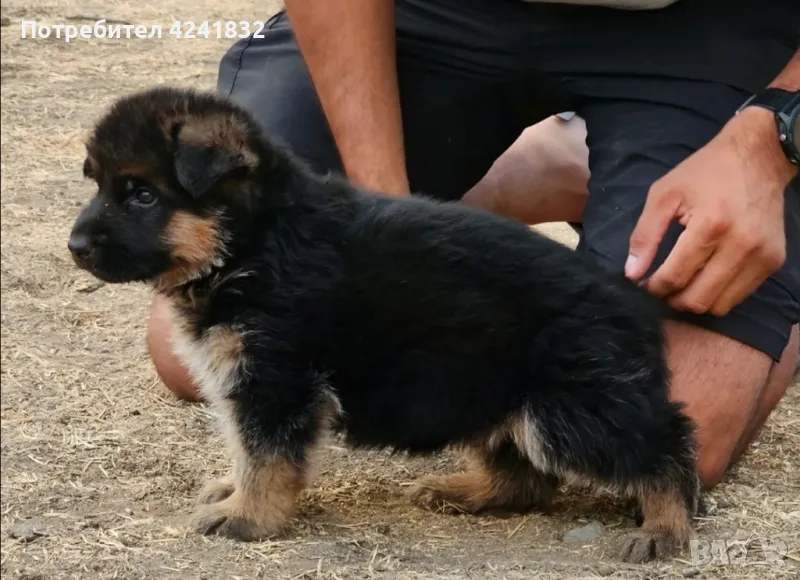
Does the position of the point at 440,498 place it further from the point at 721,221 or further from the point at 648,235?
the point at 721,221

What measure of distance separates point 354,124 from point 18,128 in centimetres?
514

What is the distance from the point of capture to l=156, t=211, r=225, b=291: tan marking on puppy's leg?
347 centimetres

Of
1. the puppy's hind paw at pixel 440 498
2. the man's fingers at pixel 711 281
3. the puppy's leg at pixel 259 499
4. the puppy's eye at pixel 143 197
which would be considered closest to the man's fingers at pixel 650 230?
the man's fingers at pixel 711 281

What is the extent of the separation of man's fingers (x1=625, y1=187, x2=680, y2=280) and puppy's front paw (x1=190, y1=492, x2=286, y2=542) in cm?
145

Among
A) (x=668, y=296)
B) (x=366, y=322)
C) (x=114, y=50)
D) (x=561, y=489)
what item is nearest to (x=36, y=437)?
(x=366, y=322)

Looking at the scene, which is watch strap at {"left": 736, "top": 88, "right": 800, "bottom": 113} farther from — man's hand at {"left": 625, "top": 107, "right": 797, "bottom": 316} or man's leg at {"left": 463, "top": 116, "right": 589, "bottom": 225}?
man's leg at {"left": 463, "top": 116, "right": 589, "bottom": 225}

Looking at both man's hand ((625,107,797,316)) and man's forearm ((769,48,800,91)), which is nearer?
man's hand ((625,107,797,316))

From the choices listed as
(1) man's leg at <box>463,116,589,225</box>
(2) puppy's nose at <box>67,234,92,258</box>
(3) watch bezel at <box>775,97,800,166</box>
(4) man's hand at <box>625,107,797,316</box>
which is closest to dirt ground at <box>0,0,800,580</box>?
(4) man's hand at <box>625,107,797,316</box>

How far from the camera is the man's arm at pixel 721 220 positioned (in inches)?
149

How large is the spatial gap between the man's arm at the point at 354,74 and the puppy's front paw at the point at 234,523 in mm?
1566

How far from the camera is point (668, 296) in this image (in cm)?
397

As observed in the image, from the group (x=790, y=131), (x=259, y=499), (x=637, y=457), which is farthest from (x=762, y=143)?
(x=259, y=499)

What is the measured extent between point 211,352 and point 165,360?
1338 millimetres

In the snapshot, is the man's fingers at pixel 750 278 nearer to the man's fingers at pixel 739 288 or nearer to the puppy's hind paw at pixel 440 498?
the man's fingers at pixel 739 288
